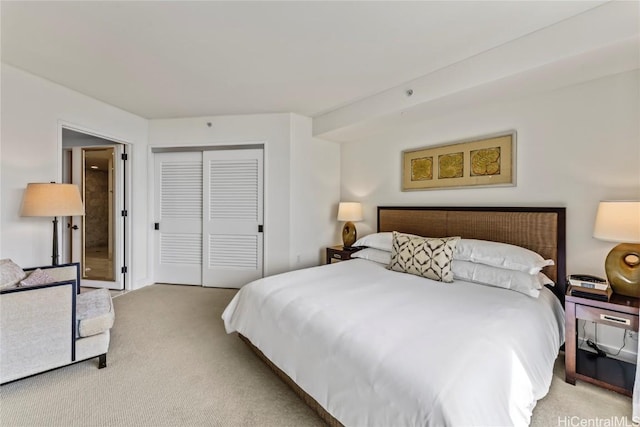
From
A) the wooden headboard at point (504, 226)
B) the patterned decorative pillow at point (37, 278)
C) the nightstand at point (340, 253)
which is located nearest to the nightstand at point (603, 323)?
the wooden headboard at point (504, 226)

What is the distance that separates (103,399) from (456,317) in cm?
224

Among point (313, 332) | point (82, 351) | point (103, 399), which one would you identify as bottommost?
point (103, 399)

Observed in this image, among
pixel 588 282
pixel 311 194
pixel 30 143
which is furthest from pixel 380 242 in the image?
pixel 30 143

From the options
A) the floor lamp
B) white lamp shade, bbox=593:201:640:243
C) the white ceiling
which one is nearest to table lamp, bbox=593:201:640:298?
white lamp shade, bbox=593:201:640:243

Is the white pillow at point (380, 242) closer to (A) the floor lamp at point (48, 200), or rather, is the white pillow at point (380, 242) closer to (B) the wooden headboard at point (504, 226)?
(B) the wooden headboard at point (504, 226)

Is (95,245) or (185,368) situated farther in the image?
(95,245)

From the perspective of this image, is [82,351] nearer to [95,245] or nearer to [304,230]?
[304,230]

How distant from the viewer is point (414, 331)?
1.44m

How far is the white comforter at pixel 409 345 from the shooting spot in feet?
3.67

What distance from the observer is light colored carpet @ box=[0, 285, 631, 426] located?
164 centimetres

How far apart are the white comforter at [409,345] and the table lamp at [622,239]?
0.41 metres

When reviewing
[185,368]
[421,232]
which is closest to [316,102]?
[421,232]

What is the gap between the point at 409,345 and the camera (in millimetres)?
1315

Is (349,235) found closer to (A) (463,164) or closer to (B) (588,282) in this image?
(A) (463,164)
